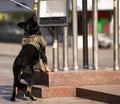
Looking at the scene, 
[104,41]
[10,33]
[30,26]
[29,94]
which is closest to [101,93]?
[29,94]

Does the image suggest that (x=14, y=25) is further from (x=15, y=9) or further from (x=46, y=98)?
(x=46, y=98)

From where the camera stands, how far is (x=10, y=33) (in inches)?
1719

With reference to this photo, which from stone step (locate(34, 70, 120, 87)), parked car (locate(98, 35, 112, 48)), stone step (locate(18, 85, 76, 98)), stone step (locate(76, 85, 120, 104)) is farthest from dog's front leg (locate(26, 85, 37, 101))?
parked car (locate(98, 35, 112, 48))

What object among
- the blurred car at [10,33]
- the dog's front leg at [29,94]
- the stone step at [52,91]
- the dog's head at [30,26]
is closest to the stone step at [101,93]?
the stone step at [52,91]

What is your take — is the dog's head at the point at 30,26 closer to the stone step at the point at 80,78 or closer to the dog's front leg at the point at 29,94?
the stone step at the point at 80,78

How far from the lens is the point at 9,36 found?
4328 centimetres

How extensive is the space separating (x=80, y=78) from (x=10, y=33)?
31773 mm

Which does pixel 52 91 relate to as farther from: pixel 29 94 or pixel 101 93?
pixel 101 93

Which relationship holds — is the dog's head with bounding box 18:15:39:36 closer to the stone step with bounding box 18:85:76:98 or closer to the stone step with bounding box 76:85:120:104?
the stone step with bounding box 18:85:76:98

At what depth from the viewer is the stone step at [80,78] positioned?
12.2 meters

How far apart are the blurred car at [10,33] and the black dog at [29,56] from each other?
29.8 m

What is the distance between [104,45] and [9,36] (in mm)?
8757

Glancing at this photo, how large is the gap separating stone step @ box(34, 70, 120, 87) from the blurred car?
96.5 feet

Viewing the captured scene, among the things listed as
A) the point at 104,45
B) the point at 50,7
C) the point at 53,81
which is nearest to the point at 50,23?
the point at 50,7
